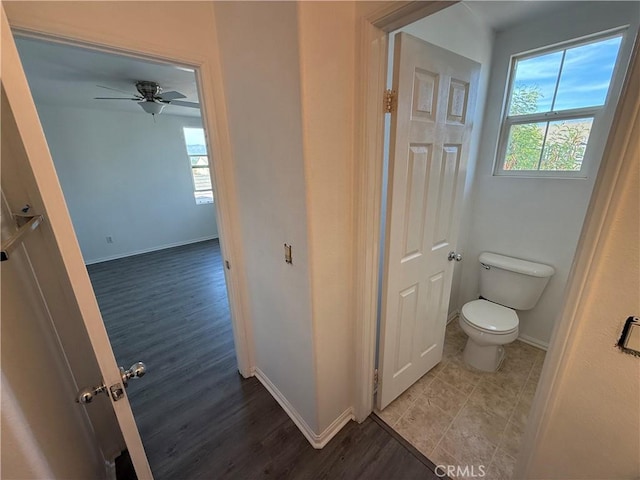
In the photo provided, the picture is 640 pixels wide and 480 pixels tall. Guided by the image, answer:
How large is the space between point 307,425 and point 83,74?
346 centimetres

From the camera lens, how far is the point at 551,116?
183 centimetres

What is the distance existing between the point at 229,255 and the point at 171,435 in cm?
111

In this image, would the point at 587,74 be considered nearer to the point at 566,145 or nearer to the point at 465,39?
the point at 566,145

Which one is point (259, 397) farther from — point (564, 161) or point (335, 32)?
point (564, 161)

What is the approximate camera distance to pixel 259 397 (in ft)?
5.88

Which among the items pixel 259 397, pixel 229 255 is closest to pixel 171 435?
pixel 259 397

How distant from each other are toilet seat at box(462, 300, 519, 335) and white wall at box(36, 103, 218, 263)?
16.5ft

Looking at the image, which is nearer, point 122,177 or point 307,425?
point 307,425

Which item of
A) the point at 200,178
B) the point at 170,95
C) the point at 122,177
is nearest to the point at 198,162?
the point at 200,178

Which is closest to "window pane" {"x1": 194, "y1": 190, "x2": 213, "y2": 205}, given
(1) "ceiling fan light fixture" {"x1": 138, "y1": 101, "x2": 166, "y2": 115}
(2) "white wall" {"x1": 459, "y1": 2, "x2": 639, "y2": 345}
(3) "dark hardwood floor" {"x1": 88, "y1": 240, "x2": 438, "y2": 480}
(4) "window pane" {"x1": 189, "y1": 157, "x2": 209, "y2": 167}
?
(4) "window pane" {"x1": 189, "y1": 157, "x2": 209, "y2": 167}

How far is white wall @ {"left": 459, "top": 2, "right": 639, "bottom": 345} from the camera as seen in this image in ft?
5.23

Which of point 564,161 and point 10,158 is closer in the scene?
Answer: point 10,158

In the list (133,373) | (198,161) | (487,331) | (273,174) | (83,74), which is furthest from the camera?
(198,161)

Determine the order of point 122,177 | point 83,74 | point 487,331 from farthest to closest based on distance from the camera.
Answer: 1. point 122,177
2. point 83,74
3. point 487,331
